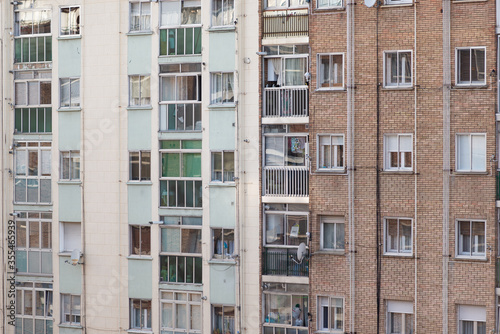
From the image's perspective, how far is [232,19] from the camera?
32.9 metres

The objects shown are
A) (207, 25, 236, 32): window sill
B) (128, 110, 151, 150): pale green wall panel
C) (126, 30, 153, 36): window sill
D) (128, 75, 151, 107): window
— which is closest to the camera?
(207, 25, 236, 32): window sill

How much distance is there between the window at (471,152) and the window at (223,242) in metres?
8.73

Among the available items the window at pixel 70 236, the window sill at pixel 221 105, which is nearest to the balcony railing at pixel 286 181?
the window sill at pixel 221 105

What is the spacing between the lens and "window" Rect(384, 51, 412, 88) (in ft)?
101

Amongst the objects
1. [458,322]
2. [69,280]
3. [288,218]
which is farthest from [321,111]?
[69,280]

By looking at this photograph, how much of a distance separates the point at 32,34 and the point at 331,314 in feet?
52.8

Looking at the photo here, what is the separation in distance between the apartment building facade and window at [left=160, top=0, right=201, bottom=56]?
5cm

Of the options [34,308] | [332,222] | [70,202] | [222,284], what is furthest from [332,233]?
[34,308]

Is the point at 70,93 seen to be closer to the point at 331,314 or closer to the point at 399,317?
the point at 331,314

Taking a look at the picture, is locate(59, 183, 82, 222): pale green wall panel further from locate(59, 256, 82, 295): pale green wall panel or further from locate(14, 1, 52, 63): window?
locate(14, 1, 52, 63): window

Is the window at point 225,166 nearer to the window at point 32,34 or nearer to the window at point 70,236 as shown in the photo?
the window at point 70,236

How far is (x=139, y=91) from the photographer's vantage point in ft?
111

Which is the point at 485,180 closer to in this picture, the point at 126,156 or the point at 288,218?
the point at 288,218

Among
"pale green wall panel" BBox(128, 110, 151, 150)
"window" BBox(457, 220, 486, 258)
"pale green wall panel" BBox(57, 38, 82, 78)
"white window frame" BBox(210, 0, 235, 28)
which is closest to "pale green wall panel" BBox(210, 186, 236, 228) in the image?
"pale green wall panel" BBox(128, 110, 151, 150)
